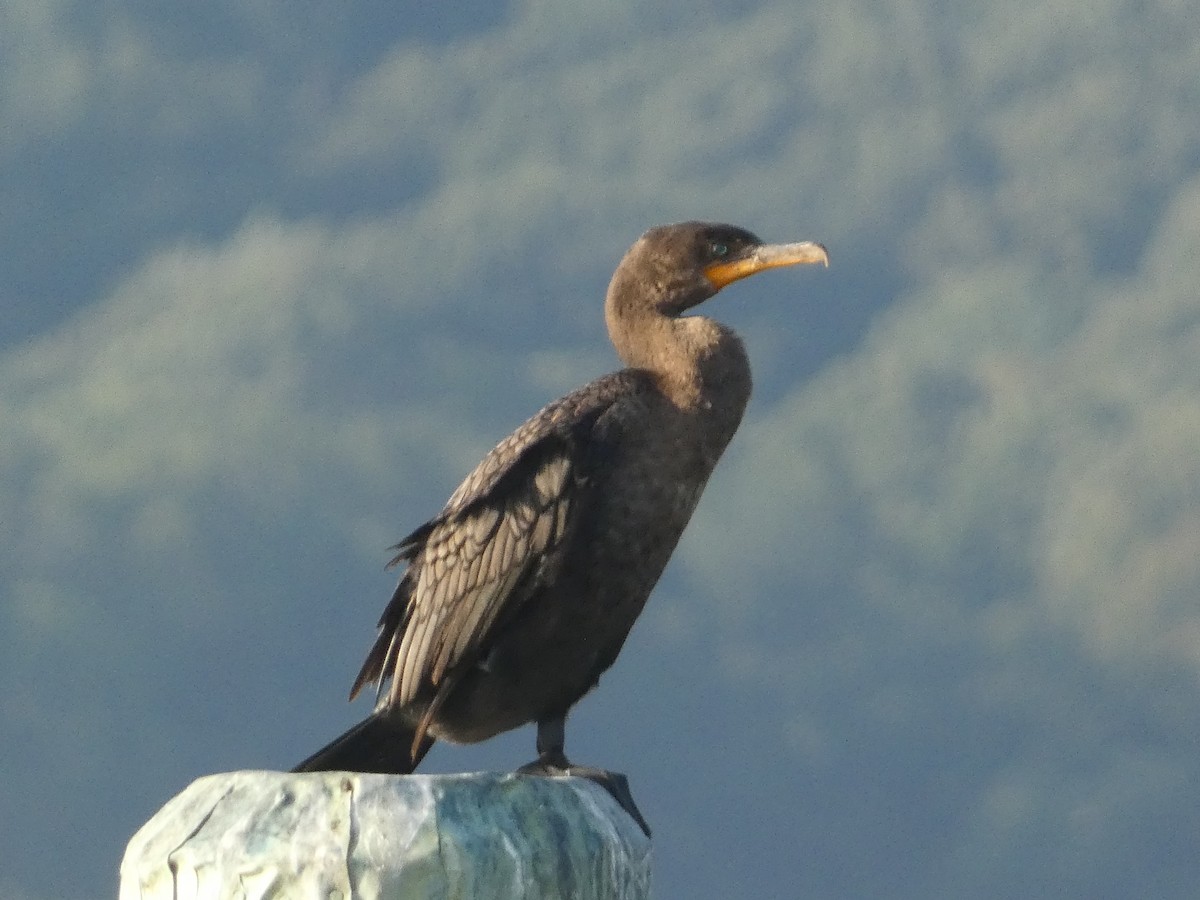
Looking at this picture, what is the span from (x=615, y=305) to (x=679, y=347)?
394mm

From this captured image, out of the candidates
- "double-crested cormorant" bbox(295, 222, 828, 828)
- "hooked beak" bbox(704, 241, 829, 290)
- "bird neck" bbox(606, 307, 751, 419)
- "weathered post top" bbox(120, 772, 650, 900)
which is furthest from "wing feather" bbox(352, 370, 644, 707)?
→ "weathered post top" bbox(120, 772, 650, 900)

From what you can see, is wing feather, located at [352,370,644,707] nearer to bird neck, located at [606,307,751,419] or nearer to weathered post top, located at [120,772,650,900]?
bird neck, located at [606,307,751,419]

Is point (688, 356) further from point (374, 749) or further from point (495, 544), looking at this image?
point (374, 749)

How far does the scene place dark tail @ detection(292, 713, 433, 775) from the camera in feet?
20.8

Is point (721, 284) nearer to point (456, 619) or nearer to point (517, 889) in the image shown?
point (456, 619)

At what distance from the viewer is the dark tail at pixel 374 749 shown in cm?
635

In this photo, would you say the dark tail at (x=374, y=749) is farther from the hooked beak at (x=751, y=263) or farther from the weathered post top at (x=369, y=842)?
the hooked beak at (x=751, y=263)

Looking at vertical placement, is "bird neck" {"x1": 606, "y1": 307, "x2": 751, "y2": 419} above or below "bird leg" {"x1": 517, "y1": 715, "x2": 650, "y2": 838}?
above

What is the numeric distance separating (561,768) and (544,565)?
0.75 m

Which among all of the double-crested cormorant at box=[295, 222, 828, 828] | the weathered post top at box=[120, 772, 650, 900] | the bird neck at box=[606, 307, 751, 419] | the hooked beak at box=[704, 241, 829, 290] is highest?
the hooked beak at box=[704, 241, 829, 290]

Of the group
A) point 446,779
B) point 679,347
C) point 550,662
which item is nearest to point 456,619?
point 550,662

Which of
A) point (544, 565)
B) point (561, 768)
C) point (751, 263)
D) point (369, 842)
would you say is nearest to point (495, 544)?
point (544, 565)

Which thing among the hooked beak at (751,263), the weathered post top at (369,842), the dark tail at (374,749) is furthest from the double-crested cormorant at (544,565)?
the weathered post top at (369,842)

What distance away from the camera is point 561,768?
21.3 ft
